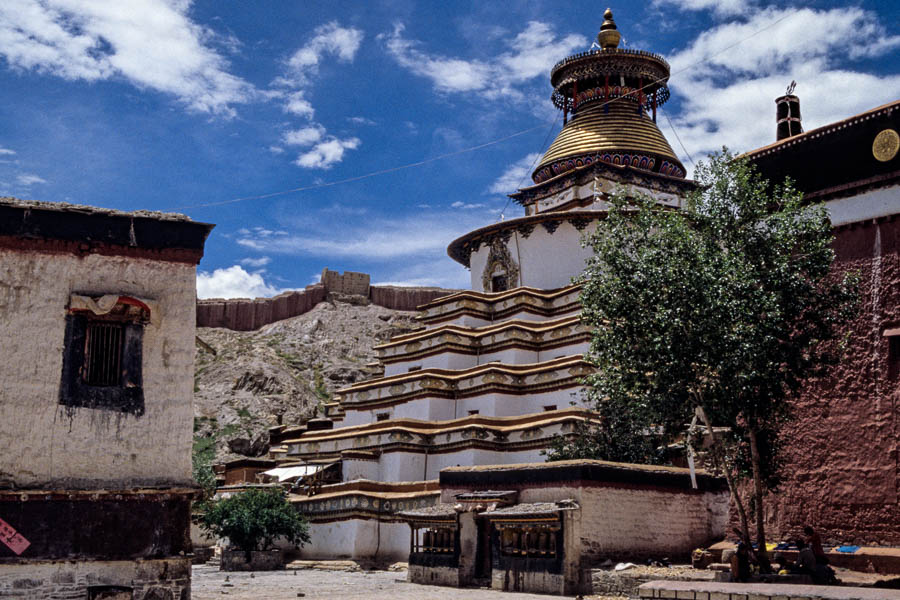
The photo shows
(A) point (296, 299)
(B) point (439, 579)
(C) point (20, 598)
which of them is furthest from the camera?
(A) point (296, 299)

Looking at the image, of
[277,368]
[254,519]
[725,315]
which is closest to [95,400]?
[725,315]

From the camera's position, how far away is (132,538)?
1424 centimetres

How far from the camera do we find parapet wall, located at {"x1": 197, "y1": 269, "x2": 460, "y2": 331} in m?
70.4

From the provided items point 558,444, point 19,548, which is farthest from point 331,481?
point 19,548

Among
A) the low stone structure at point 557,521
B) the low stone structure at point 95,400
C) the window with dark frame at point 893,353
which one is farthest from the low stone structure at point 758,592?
the low stone structure at point 95,400

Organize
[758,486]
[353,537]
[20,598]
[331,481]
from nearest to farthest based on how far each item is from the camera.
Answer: [20,598], [758,486], [353,537], [331,481]

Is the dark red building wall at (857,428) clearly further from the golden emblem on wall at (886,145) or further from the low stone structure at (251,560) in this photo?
the low stone structure at (251,560)

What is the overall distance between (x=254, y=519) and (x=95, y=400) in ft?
40.6

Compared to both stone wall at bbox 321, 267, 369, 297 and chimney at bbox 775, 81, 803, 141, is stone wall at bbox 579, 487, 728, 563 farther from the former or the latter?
stone wall at bbox 321, 267, 369, 297

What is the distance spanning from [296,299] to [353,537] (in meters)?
46.3

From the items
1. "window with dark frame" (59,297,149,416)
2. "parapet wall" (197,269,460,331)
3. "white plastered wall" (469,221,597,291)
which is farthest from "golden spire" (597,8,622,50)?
"parapet wall" (197,269,460,331)

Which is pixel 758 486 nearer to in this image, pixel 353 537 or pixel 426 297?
pixel 353 537

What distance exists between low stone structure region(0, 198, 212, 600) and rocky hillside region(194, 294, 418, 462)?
32.4m

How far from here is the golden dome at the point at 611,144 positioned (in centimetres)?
3681
